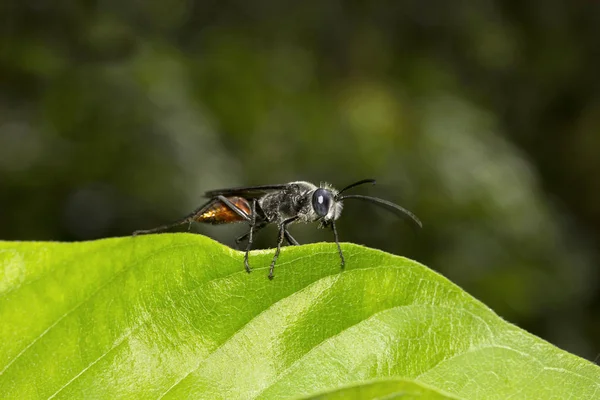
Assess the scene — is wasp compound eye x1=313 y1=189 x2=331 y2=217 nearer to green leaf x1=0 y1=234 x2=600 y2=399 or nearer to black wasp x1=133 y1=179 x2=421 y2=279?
black wasp x1=133 y1=179 x2=421 y2=279

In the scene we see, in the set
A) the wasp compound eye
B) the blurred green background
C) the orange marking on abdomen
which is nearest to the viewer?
the wasp compound eye

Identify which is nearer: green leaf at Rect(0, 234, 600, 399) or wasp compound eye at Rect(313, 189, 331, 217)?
green leaf at Rect(0, 234, 600, 399)

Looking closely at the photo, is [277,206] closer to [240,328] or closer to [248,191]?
[248,191]

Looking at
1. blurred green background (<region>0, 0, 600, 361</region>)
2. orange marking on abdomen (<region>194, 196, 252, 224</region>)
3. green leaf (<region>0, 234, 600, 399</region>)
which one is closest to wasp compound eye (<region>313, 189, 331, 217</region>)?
orange marking on abdomen (<region>194, 196, 252, 224</region>)

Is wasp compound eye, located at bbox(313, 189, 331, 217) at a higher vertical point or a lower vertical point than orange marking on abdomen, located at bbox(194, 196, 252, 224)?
higher

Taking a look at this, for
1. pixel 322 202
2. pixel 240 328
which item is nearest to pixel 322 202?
pixel 322 202

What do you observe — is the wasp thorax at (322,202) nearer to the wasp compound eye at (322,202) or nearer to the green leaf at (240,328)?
the wasp compound eye at (322,202)
